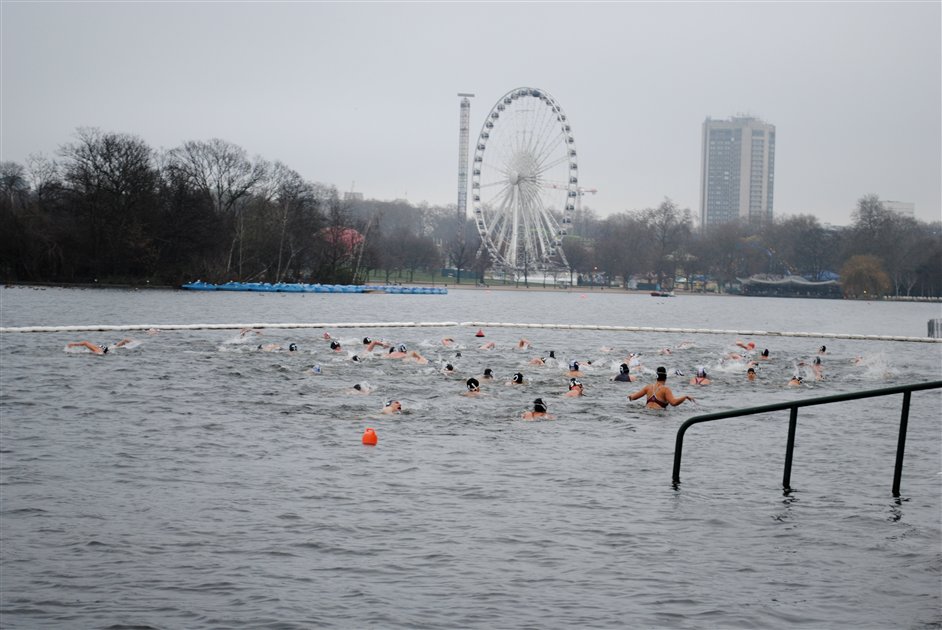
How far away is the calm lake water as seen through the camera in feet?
30.9

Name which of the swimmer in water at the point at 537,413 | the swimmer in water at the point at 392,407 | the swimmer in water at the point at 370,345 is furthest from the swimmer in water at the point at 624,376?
the swimmer in water at the point at 370,345

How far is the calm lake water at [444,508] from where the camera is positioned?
9414mm

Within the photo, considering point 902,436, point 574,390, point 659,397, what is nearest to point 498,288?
point 574,390

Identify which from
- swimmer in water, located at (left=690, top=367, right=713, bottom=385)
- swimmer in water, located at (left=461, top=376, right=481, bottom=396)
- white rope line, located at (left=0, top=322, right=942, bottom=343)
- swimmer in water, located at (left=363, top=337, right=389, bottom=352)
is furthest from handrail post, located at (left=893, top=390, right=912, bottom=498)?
white rope line, located at (left=0, top=322, right=942, bottom=343)

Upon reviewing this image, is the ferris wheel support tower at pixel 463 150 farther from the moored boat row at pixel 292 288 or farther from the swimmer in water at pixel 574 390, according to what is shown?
the swimmer in water at pixel 574 390

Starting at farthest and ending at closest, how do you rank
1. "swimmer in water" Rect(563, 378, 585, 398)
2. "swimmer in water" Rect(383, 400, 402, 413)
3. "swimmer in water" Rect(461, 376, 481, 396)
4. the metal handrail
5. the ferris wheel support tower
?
1. the ferris wheel support tower
2. "swimmer in water" Rect(563, 378, 585, 398)
3. "swimmer in water" Rect(461, 376, 481, 396)
4. "swimmer in water" Rect(383, 400, 402, 413)
5. the metal handrail

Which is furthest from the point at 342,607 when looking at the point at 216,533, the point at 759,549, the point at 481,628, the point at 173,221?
the point at 173,221

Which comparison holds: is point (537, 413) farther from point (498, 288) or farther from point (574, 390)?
point (498, 288)

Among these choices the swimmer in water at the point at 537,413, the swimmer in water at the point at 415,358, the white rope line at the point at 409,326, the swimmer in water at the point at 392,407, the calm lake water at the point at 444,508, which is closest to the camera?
the calm lake water at the point at 444,508

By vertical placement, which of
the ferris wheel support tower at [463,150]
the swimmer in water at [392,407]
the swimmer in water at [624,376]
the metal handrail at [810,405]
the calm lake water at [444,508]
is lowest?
the calm lake water at [444,508]

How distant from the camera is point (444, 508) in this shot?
1295cm

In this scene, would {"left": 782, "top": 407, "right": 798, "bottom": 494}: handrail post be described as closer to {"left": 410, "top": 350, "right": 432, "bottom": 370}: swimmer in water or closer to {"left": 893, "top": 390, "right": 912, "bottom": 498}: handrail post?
{"left": 893, "top": 390, "right": 912, "bottom": 498}: handrail post

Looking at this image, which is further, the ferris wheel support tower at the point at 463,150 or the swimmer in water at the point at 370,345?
the ferris wheel support tower at the point at 463,150

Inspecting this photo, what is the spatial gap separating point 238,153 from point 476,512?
95.4 m
